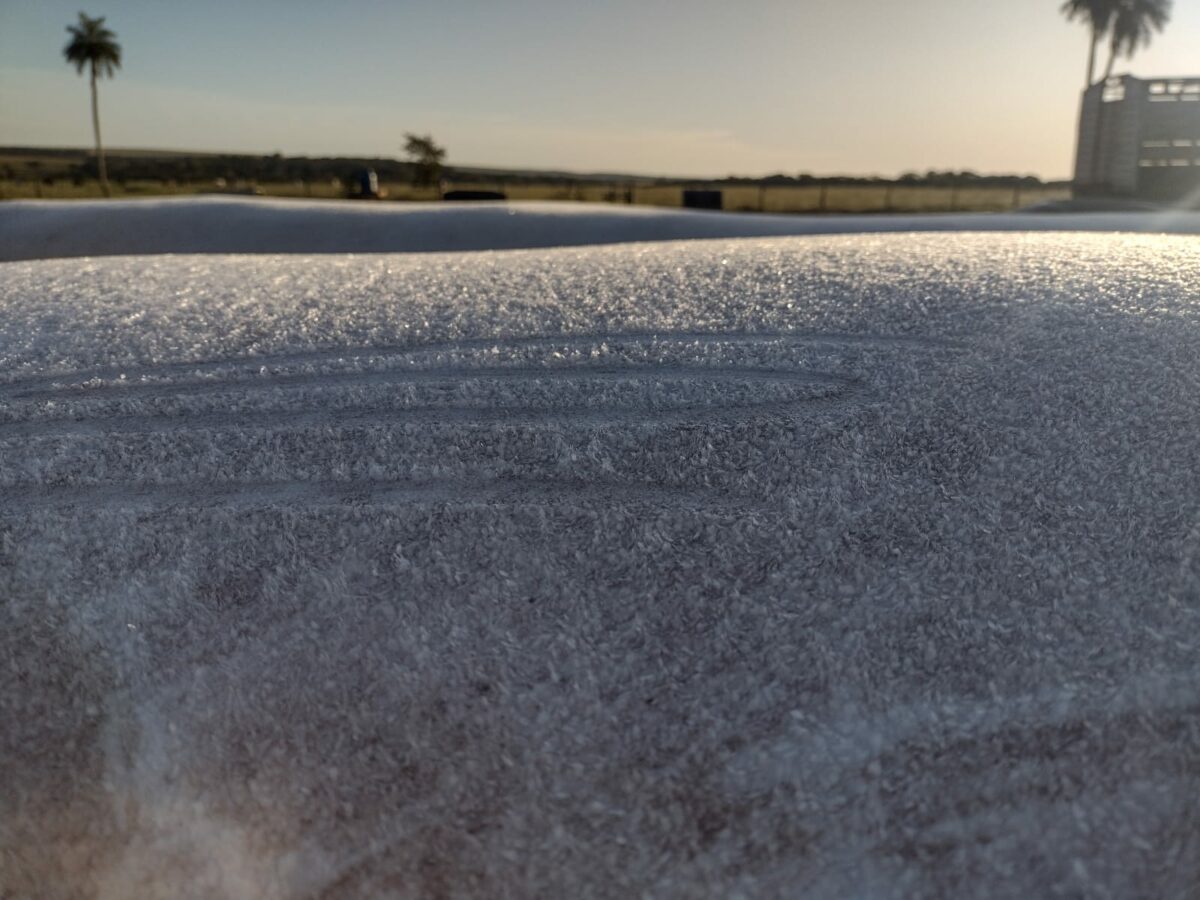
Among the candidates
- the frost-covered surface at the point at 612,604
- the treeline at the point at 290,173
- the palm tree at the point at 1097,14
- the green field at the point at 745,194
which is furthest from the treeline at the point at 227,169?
the frost-covered surface at the point at 612,604

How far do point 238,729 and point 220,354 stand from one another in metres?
1.31

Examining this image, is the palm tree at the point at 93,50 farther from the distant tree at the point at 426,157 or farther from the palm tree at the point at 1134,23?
the palm tree at the point at 1134,23

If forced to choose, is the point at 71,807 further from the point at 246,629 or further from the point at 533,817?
the point at 533,817

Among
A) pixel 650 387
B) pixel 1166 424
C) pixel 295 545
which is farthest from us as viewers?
pixel 650 387

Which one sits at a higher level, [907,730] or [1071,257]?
[1071,257]

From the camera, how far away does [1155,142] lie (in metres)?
18.0

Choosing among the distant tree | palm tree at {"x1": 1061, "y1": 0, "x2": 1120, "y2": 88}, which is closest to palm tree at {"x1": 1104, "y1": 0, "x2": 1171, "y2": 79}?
palm tree at {"x1": 1061, "y1": 0, "x2": 1120, "y2": 88}

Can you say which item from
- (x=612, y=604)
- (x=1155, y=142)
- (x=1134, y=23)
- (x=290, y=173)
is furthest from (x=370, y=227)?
(x=290, y=173)

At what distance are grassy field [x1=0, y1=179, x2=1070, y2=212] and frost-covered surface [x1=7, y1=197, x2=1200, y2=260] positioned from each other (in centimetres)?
949

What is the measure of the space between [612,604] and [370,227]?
534 centimetres

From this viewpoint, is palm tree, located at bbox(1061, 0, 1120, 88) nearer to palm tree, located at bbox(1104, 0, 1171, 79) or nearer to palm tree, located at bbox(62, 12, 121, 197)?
palm tree, located at bbox(1104, 0, 1171, 79)

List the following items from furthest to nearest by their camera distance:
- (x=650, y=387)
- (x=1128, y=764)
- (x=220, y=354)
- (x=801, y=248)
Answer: (x=801, y=248)
(x=220, y=354)
(x=650, y=387)
(x=1128, y=764)

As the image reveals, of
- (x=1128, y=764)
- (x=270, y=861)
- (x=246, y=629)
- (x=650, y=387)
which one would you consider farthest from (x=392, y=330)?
(x=1128, y=764)

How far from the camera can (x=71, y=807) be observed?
1.52 m
